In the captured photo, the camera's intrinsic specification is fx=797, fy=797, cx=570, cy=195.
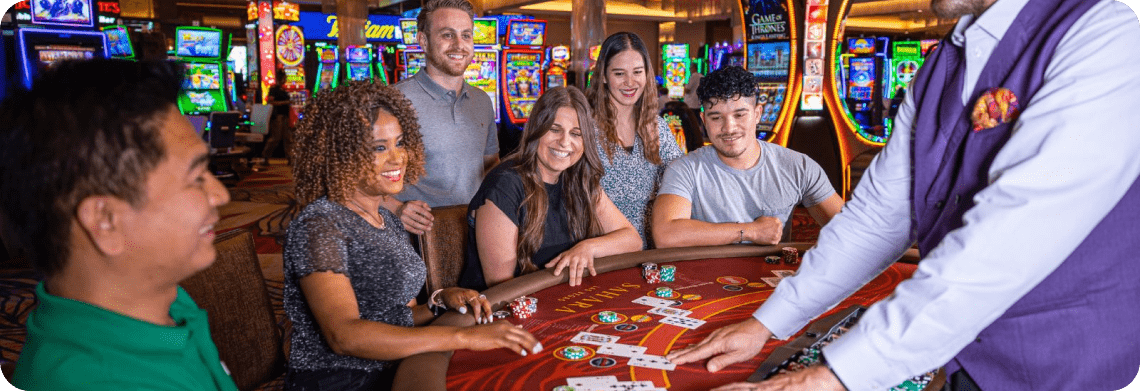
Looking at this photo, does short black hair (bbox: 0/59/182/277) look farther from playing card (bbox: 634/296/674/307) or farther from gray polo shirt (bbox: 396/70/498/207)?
gray polo shirt (bbox: 396/70/498/207)

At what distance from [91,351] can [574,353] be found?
888 millimetres

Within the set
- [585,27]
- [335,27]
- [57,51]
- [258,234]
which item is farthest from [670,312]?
[335,27]

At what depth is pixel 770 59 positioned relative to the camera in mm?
7039

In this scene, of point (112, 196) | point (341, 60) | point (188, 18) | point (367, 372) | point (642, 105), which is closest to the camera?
point (112, 196)

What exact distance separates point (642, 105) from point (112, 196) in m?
2.59

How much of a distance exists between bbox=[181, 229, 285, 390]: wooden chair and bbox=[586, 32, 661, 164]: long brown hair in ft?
5.28

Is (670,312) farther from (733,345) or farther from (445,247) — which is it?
(445,247)

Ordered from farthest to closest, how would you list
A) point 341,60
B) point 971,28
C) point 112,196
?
point 341,60, point 971,28, point 112,196

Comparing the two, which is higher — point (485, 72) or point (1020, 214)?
point (485, 72)

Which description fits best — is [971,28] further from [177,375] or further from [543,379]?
[177,375]

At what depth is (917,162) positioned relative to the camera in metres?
1.31

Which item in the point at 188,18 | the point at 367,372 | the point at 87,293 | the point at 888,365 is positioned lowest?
the point at 367,372

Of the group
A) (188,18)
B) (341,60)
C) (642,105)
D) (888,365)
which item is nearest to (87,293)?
(888,365)

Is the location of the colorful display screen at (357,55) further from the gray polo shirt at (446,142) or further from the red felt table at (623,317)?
the red felt table at (623,317)
